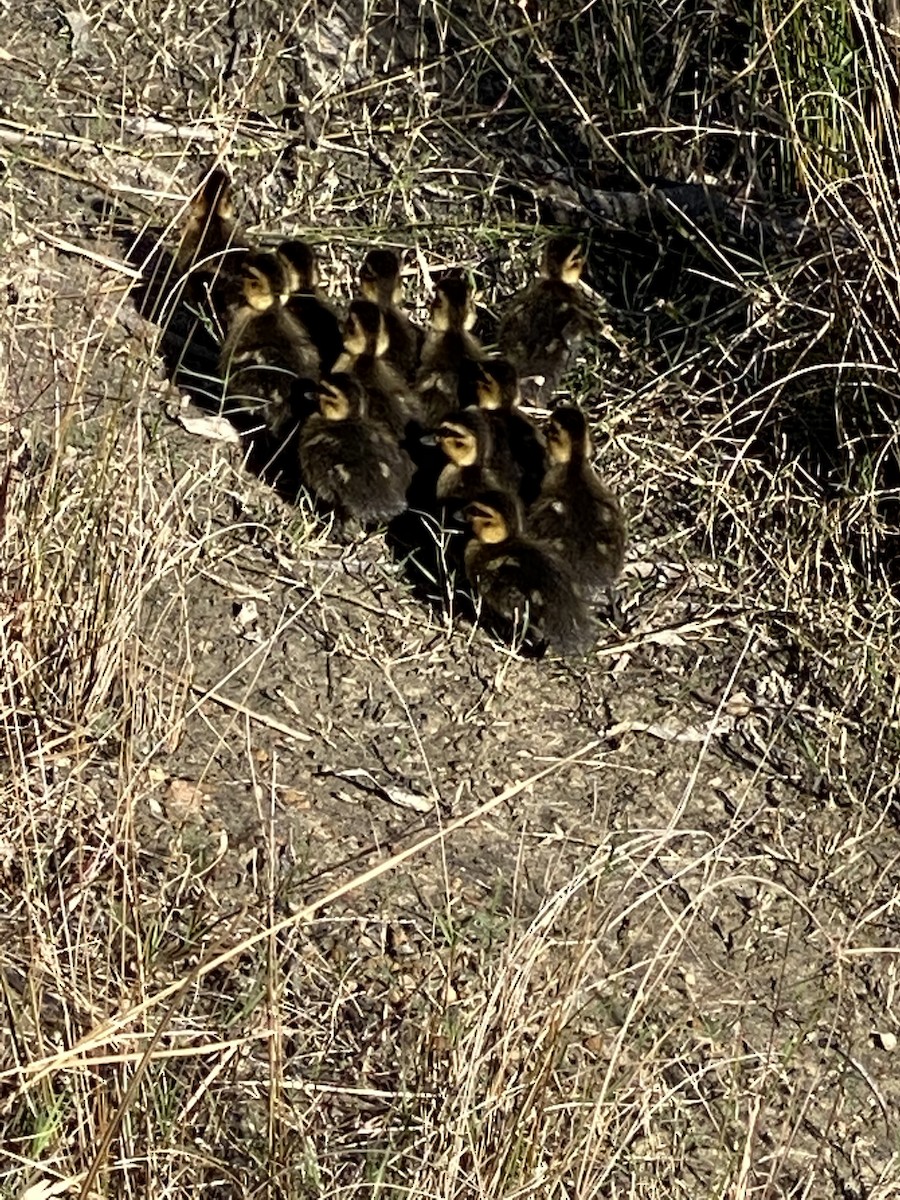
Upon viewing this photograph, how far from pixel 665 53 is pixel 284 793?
2.88 metres

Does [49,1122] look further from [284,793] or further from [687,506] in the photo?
[687,506]

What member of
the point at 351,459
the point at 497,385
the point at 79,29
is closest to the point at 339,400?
the point at 351,459

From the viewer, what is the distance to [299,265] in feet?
16.2

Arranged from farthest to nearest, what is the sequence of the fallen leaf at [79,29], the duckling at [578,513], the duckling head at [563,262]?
the fallen leaf at [79,29] → the duckling head at [563,262] → the duckling at [578,513]

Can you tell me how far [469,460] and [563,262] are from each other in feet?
2.85

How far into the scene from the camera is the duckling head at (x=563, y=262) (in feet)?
16.8

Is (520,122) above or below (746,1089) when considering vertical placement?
above

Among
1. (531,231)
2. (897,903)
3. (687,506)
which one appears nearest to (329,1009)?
(897,903)

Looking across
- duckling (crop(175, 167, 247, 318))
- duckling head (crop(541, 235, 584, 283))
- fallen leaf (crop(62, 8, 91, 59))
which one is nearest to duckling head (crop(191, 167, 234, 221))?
duckling (crop(175, 167, 247, 318))

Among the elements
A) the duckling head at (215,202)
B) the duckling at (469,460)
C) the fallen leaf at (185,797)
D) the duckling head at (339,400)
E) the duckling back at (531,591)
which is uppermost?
the duckling head at (215,202)

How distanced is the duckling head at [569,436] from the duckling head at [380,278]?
67cm

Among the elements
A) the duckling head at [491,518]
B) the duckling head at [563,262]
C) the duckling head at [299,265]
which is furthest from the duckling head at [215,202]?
the duckling head at [491,518]

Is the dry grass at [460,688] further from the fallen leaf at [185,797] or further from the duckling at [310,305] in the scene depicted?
the duckling at [310,305]

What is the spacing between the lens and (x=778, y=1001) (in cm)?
358
